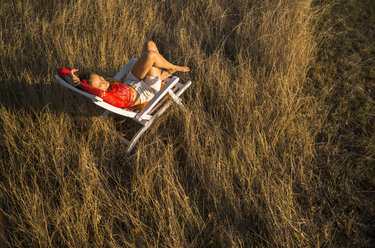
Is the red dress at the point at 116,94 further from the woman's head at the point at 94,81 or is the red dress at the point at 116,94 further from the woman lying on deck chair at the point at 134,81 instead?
the woman's head at the point at 94,81

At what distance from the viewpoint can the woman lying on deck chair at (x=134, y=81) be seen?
109 inches

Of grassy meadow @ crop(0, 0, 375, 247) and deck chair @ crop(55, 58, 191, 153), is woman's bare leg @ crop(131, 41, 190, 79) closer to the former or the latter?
deck chair @ crop(55, 58, 191, 153)

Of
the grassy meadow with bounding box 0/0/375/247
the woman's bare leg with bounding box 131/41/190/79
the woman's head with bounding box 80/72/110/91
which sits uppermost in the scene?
the woman's bare leg with bounding box 131/41/190/79

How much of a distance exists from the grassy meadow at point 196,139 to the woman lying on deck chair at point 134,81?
0.42 m

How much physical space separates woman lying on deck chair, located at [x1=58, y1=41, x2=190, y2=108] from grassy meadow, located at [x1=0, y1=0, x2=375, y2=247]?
0.42 m

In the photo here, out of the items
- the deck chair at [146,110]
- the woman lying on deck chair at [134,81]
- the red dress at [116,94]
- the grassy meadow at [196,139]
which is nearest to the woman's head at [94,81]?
the woman lying on deck chair at [134,81]

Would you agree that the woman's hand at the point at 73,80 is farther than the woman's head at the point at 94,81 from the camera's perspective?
No

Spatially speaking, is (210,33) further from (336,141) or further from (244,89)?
(336,141)

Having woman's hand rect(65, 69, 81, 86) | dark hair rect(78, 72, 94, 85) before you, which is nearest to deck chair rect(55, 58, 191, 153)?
woman's hand rect(65, 69, 81, 86)

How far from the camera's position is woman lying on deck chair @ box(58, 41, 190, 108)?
109 inches

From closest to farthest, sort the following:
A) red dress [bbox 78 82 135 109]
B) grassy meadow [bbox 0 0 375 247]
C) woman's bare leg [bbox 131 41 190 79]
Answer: grassy meadow [bbox 0 0 375 247] → red dress [bbox 78 82 135 109] → woman's bare leg [bbox 131 41 190 79]

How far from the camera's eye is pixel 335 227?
2717 mm

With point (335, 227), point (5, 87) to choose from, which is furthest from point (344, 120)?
point (5, 87)

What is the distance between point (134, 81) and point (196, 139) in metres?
1.04
